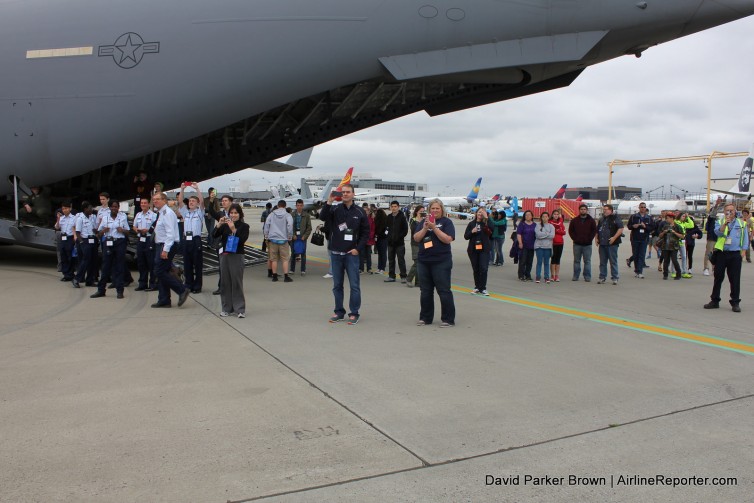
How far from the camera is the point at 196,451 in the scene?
3.17m

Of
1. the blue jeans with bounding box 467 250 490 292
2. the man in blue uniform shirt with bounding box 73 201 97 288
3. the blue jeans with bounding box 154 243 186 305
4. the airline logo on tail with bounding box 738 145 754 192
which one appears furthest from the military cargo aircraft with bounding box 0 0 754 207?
the airline logo on tail with bounding box 738 145 754 192

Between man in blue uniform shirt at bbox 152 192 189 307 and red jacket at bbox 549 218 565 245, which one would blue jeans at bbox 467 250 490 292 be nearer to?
red jacket at bbox 549 218 565 245

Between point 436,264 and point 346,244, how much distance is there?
1.21m

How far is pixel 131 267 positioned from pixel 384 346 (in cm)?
825

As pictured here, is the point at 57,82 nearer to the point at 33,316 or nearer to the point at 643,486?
the point at 33,316

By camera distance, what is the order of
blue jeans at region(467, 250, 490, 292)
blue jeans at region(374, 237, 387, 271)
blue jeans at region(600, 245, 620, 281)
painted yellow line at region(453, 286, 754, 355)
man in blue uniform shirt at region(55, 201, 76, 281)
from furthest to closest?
blue jeans at region(374, 237, 387, 271) → blue jeans at region(600, 245, 620, 281) → man in blue uniform shirt at region(55, 201, 76, 281) → blue jeans at region(467, 250, 490, 292) → painted yellow line at region(453, 286, 754, 355)

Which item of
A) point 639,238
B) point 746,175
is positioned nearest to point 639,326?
point 639,238

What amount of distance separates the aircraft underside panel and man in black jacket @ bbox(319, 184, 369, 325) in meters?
4.42

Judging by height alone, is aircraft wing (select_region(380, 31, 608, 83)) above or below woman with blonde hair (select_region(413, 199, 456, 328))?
above

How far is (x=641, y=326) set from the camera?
6.91 m

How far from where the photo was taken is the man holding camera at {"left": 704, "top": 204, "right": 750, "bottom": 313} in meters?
8.09

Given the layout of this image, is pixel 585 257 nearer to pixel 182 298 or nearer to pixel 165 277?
pixel 182 298

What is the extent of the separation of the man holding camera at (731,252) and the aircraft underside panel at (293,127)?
470cm

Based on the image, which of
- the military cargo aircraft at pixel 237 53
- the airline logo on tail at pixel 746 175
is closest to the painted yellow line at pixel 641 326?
the military cargo aircraft at pixel 237 53
